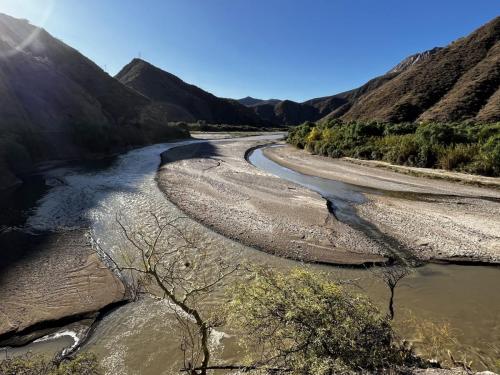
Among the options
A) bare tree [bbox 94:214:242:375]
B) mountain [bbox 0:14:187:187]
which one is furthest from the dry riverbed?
mountain [bbox 0:14:187:187]

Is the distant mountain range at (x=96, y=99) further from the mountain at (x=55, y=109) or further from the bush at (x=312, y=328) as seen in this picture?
the bush at (x=312, y=328)

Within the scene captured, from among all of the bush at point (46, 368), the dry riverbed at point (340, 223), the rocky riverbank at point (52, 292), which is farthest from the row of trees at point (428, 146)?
the bush at point (46, 368)

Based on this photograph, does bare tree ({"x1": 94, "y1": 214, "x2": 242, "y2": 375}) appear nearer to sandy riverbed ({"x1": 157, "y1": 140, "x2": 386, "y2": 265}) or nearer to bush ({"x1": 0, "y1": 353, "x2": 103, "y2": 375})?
sandy riverbed ({"x1": 157, "y1": 140, "x2": 386, "y2": 265})

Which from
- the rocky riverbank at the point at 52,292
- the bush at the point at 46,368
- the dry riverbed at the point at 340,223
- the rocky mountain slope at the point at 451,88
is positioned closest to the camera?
the bush at the point at 46,368

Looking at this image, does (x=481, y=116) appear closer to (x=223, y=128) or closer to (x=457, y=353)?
(x=457, y=353)

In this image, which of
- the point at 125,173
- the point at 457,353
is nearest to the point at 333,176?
the point at 125,173
